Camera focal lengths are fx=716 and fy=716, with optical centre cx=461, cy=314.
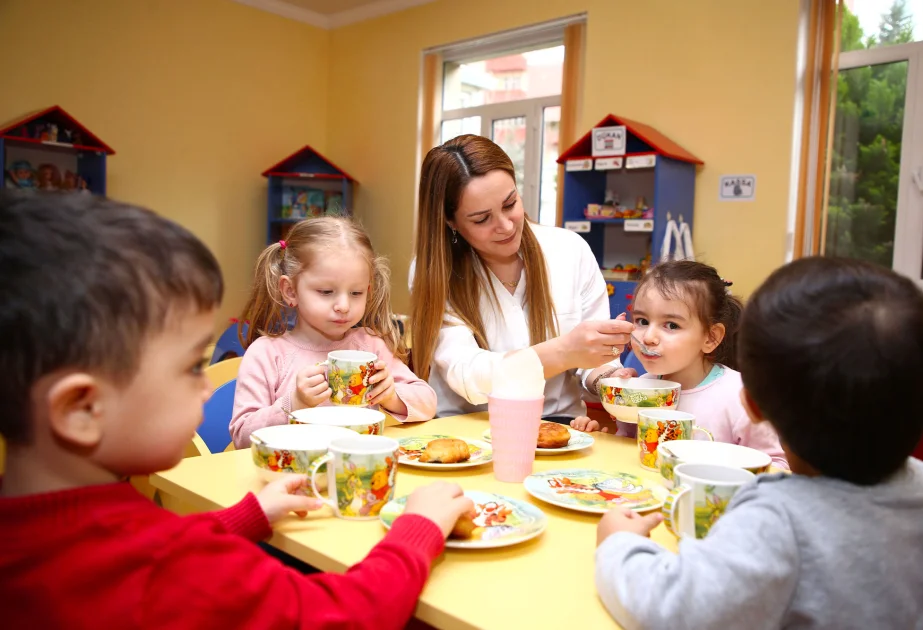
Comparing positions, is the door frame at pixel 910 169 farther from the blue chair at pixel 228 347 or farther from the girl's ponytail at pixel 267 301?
the blue chair at pixel 228 347

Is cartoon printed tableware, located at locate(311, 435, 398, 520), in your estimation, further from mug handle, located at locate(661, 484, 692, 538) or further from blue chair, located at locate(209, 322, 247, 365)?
blue chair, located at locate(209, 322, 247, 365)

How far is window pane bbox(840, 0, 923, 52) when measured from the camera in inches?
127

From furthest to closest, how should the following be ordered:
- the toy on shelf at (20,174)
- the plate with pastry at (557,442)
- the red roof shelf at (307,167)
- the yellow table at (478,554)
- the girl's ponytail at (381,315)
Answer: the red roof shelf at (307,167), the toy on shelf at (20,174), the girl's ponytail at (381,315), the plate with pastry at (557,442), the yellow table at (478,554)

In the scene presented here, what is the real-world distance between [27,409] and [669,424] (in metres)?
0.89

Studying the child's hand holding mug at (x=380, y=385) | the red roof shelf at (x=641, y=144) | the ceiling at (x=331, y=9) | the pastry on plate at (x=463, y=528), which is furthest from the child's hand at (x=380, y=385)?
the ceiling at (x=331, y=9)

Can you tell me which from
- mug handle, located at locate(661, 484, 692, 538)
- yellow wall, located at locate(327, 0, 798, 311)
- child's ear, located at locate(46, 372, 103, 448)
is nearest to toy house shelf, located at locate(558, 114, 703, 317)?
yellow wall, located at locate(327, 0, 798, 311)

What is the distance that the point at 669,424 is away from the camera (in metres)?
1.15

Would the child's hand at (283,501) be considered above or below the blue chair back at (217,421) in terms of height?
above

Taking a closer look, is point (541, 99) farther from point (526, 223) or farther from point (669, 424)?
point (669, 424)

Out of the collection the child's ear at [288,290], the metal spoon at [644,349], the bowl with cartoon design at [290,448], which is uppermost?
the child's ear at [288,290]

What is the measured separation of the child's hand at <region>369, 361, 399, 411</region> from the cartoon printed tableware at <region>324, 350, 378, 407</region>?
0.04 feet

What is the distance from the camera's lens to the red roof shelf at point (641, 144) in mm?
3510

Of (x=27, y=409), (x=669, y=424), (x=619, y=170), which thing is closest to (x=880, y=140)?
(x=619, y=170)

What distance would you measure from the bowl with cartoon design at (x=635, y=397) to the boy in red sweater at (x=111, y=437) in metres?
0.72
